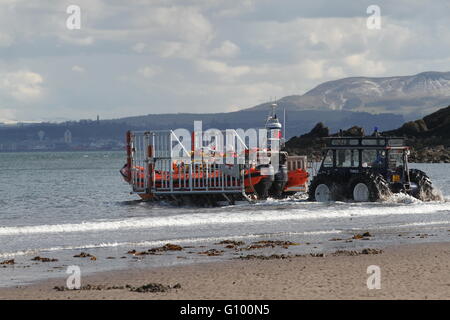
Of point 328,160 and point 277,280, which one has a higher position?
point 328,160

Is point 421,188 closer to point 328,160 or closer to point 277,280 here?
point 328,160

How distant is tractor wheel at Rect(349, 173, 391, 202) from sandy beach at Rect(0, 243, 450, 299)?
13853mm

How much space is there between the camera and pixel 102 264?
16.7 meters

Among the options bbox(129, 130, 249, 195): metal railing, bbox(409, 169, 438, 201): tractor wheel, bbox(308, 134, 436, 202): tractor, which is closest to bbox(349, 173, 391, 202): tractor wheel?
bbox(308, 134, 436, 202): tractor

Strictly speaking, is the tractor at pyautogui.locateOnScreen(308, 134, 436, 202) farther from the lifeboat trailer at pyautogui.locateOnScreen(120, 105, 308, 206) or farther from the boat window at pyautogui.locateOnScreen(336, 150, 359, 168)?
the lifeboat trailer at pyautogui.locateOnScreen(120, 105, 308, 206)

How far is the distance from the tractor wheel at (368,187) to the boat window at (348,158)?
60 centimetres

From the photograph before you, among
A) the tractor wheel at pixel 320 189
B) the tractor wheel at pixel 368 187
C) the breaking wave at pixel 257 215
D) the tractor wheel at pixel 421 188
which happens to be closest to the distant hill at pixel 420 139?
the tractor wheel at pixel 421 188

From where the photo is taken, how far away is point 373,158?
3231 cm

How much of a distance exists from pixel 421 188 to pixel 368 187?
225cm

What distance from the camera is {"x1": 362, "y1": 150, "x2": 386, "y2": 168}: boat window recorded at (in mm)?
32094

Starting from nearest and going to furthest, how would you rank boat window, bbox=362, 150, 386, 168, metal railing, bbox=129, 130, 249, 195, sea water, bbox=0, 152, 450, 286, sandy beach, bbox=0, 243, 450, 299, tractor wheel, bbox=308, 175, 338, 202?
sandy beach, bbox=0, 243, 450, 299
sea water, bbox=0, 152, 450, 286
boat window, bbox=362, 150, 386, 168
tractor wheel, bbox=308, 175, 338, 202
metal railing, bbox=129, 130, 249, 195

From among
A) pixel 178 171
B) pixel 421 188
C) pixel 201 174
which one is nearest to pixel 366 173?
pixel 421 188
